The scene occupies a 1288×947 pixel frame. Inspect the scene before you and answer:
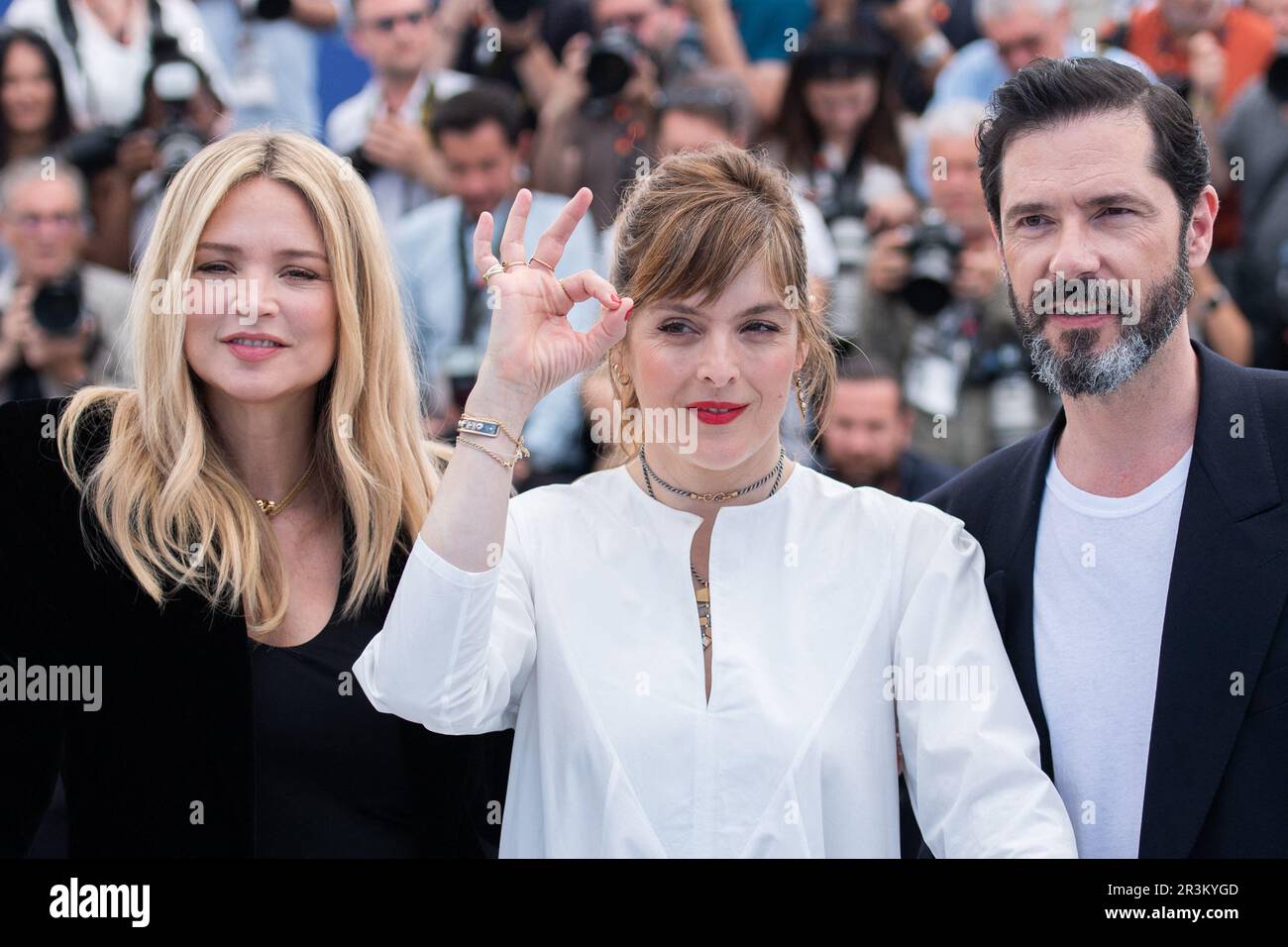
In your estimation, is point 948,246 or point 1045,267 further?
point 948,246

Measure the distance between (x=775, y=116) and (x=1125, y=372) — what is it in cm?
321

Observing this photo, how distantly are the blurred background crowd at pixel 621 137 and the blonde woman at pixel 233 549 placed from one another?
2.03 meters

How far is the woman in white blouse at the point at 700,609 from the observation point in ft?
7.21

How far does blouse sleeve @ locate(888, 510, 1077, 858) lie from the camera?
2.19 meters

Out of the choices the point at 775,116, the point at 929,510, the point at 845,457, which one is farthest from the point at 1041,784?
the point at 775,116

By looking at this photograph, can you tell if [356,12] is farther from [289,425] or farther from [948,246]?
[289,425]

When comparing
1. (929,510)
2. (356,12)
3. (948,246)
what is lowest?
(929,510)

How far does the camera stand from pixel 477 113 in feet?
17.1

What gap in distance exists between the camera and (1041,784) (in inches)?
87.9

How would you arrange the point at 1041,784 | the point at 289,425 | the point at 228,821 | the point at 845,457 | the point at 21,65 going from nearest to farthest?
the point at 1041,784 < the point at 228,821 < the point at 289,425 < the point at 845,457 < the point at 21,65
